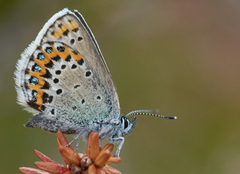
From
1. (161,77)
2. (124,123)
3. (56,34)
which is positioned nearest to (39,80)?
(56,34)

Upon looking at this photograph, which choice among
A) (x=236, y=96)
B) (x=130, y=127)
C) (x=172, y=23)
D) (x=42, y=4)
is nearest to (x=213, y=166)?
(x=236, y=96)

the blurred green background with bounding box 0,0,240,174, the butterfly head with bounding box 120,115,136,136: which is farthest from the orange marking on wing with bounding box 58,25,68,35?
the blurred green background with bounding box 0,0,240,174

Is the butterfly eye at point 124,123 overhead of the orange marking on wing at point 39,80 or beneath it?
beneath

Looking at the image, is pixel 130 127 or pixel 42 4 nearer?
pixel 130 127

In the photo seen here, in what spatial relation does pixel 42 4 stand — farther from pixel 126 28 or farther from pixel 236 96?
pixel 236 96

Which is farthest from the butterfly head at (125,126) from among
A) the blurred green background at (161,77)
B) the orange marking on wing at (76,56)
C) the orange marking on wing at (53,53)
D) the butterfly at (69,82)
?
the blurred green background at (161,77)

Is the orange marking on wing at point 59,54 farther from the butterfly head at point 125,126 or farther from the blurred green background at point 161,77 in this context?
the blurred green background at point 161,77

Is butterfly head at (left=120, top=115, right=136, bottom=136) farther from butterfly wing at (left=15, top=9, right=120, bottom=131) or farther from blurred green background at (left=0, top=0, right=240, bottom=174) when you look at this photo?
blurred green background at (left=0, top=0, right=240, bottom=174)
